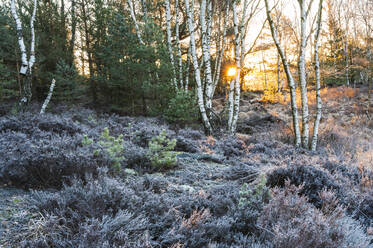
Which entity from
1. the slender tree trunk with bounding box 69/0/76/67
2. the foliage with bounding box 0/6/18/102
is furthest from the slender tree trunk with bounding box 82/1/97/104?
the foliage with bounding box 0/6/18/102

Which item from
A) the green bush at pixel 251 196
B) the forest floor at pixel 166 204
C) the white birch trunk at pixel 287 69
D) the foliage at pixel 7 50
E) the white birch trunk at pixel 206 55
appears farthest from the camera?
the foliage at pixel 7 50

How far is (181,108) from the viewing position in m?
10.1

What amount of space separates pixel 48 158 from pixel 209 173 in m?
2.54

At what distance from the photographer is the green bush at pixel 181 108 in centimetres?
1002

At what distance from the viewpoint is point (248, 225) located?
220cm

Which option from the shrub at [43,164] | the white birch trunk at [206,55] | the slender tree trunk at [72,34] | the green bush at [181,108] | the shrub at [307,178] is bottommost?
the shrub at [307,178]

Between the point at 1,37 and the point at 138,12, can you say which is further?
the point at 138,12

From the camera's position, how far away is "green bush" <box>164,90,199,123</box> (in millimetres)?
10016

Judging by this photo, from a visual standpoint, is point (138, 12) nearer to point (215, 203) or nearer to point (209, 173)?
point (209, 173)

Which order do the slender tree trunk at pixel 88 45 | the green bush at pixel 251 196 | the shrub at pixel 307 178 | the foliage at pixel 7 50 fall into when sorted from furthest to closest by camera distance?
the slender tree trunk at pixel 88 45 < the foliage at pixel 7 50 < the shrub at pixel 307 178 < the green bush at pixel 251 196

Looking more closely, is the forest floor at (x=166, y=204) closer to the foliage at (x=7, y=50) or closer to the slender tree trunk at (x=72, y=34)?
the foliage at (x=7, y=50)

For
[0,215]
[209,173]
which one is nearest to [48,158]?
[0,215]

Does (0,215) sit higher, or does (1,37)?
(1,37)

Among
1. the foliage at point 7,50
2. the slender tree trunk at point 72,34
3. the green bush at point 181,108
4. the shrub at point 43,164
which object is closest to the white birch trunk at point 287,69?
the green bush at point 181,108
